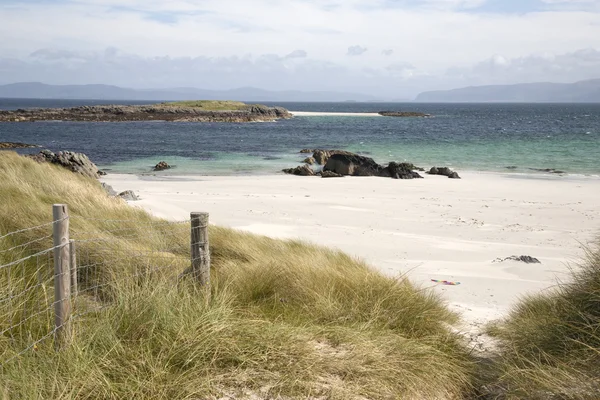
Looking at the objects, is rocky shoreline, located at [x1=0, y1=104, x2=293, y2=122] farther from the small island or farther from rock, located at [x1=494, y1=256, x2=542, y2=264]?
rock, located at [x1=494, y1=256, x2=542, y2=264]

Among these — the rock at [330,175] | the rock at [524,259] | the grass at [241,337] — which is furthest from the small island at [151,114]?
the grass at [241,337]

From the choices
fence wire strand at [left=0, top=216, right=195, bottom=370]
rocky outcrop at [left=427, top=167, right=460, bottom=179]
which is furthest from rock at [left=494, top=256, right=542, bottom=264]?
rocky outcrop at [left=427, top=167, right=460, bottom=179]

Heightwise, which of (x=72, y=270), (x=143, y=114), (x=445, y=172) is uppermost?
(x=143, y=114)

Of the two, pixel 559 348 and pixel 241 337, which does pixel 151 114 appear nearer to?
pixel 241 337

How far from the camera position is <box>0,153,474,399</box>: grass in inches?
179

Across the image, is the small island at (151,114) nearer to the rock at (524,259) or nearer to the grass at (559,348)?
the rock at (524,259)

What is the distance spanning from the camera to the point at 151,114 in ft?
301

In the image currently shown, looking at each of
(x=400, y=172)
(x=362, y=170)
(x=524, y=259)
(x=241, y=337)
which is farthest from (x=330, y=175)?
(x=241, y=337)

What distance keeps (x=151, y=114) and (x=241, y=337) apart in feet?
298

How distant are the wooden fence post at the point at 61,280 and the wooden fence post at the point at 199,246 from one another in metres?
1.88

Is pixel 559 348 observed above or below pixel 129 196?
above

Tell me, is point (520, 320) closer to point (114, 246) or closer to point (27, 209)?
point (114, 246)

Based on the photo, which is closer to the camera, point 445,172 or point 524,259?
point 524,259

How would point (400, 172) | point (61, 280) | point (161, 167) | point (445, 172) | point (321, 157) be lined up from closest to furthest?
point (61, 280) < point (400, 172) < point (445, 172) < point (161, 167) < point (321, 157)
